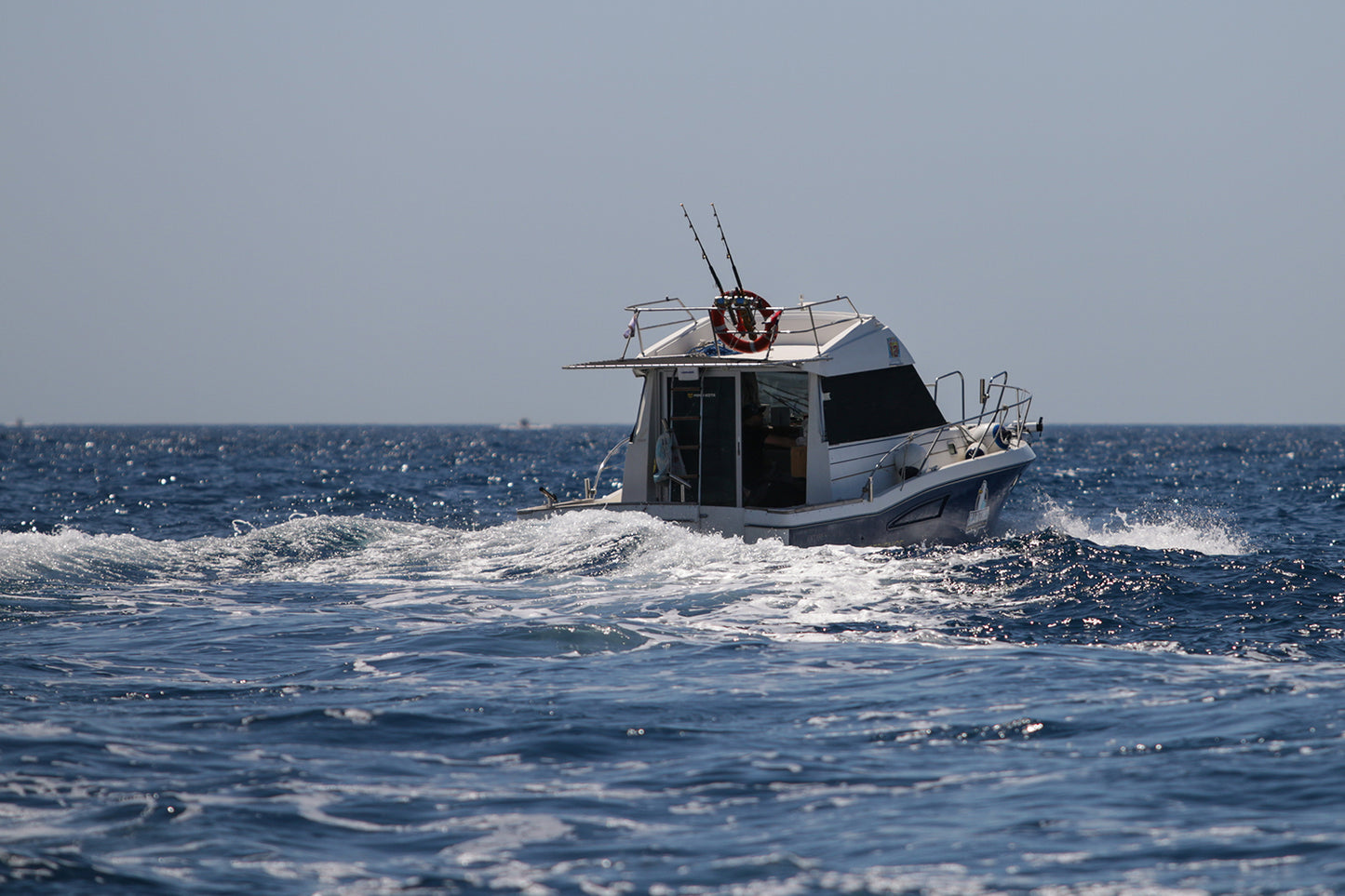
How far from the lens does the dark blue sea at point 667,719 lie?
4758 mm

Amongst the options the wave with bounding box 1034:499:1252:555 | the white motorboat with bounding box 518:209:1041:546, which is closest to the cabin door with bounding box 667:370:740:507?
the white motorboat with bounding box 518:209:1041:546

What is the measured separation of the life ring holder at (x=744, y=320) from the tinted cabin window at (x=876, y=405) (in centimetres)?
96

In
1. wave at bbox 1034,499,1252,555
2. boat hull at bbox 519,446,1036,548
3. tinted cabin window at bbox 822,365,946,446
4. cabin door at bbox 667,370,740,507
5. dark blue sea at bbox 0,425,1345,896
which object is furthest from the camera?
wave at bbox 1034,499,1252,555

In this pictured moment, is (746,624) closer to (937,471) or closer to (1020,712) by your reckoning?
(1020,712)

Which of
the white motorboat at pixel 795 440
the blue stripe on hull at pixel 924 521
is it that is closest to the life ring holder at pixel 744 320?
the white motorboat at pixel 795 440

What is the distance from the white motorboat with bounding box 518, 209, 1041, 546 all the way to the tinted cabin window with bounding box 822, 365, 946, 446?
19 mm

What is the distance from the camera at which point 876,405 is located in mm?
15117

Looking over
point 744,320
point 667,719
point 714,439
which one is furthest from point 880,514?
point 667,719

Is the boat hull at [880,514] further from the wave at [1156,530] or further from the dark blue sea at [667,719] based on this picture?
the wave at [1156,530]

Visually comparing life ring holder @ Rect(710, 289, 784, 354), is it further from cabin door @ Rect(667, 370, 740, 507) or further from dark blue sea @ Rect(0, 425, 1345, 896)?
dark blue sea @ Rect(0, 425, 1345, 896)

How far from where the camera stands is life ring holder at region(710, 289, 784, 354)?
48.5 ft

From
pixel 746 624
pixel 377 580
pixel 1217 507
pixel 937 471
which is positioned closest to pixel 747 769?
pixel 746 624

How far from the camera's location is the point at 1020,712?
6.77 m

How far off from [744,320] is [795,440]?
5.31 ft
